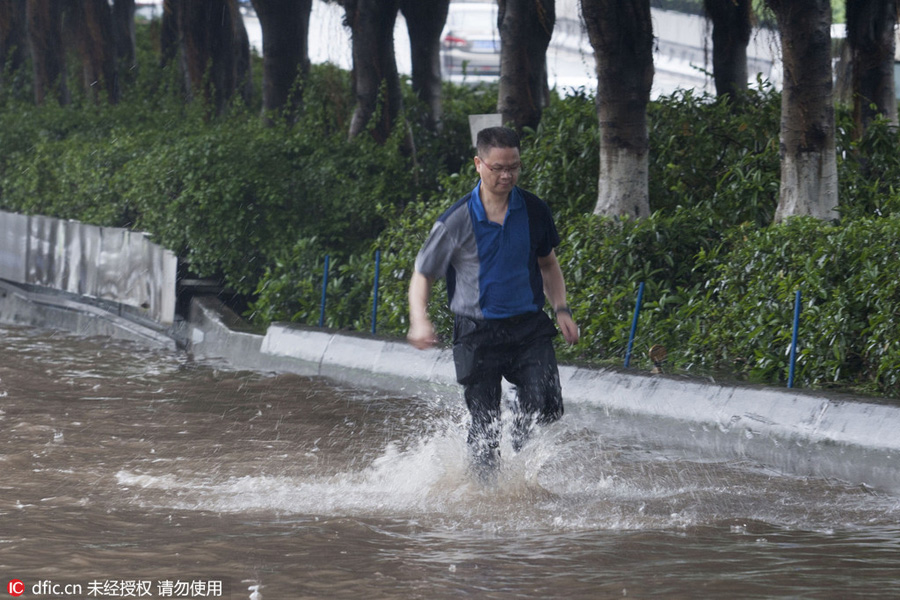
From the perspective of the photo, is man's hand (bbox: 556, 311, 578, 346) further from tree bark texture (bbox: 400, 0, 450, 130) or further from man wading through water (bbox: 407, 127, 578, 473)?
tree bark texture (bbox: 400, 0, 450, 130)

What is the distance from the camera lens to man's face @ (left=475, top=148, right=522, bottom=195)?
20.0ft

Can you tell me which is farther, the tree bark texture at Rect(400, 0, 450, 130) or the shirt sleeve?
the tree bark texture at Rect(400, 0, 450, 130)

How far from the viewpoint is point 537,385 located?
6.38 meters

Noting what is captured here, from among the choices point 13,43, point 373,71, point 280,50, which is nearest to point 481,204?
point 373,71

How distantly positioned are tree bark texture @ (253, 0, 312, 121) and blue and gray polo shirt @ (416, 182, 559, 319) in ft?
41.3

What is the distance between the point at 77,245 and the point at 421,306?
11075 mm

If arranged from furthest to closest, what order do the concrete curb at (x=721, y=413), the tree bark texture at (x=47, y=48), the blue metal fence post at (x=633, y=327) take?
the tree bark texture at (x=47, y=48)
the blue metal fence post at (x=633, y=327)
the concrete curb at (x=721, y=413)

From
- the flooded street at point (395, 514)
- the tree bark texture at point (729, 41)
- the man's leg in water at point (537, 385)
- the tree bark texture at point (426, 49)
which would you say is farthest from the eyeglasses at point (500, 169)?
the tree bark texture at point (426, 49)

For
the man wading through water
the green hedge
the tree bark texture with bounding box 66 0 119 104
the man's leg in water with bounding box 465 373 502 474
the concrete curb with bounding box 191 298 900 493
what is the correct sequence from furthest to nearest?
the tree bark texture with bounding box 66 0 119 104, the green hedge, the concrete curb with bounding box 191 298 900 493, the man's leg in water with bounding box 465 373 502 474, the man wading through water

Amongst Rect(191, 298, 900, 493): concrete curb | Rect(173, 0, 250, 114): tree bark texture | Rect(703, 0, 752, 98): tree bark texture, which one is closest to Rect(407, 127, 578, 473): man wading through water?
Rect(191, 298, 900, 493): concrete curb

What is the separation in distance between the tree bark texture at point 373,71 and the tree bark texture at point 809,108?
7.36 m

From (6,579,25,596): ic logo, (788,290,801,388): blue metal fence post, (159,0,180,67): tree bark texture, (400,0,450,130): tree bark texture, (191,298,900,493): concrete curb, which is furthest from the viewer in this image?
(159,0,180,67): tree bark texture

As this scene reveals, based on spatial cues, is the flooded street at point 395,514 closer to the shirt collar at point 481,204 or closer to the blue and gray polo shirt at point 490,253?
the blue and gray polo shirt at point 490,253

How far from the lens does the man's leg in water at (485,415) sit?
6500mm
